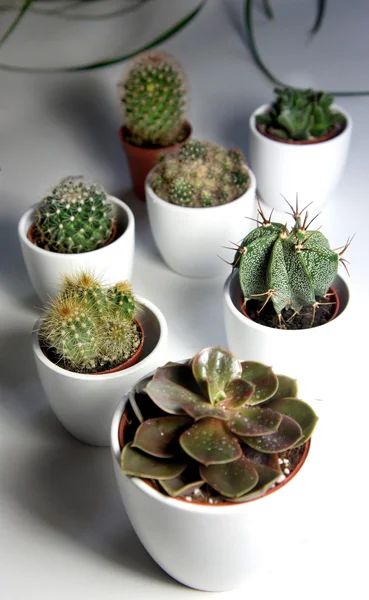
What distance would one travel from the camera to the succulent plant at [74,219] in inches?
56.0

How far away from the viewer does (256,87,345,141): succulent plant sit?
1.75 meters

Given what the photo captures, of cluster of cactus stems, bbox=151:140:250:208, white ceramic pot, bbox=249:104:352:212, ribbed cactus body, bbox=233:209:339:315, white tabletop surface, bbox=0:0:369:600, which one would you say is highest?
ribbed cactus body, bbox=233:209:339:315

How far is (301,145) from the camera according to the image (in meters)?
1.73

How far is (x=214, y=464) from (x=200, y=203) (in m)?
0.76

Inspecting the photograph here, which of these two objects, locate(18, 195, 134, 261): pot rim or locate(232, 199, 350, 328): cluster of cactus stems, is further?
locate(18, 195, 134, 261): pot rim

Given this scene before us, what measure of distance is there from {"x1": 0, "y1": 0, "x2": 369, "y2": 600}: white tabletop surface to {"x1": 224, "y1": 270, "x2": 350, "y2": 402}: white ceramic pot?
2 cm

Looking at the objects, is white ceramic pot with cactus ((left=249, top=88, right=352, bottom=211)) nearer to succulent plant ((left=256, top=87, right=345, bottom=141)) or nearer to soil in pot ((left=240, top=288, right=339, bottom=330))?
succulent plant ((left=256, top=87, right=345, bottom=141))

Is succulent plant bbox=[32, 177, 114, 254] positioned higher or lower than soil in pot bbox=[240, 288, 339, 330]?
higher

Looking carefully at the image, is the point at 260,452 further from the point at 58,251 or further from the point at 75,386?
the point at 58,251

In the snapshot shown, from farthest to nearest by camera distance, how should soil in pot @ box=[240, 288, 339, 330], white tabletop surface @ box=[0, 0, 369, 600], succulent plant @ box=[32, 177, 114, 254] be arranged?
1. succulent plant @ box=[32, 177, 114, 254]
2. soil in pot @ box=[240, 288, 339, 330]
3. white tabletop surface @ box=[0, 0, 369, 600]

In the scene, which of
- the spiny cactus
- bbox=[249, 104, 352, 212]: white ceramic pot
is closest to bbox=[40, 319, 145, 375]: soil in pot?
bbox=[249, 104, 352, 212]: white ceramic pot

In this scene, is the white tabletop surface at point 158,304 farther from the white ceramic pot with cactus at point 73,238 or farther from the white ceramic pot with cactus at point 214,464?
the white ceramic pot with cactus at point 73,238

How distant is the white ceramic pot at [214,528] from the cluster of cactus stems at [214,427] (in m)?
0.02

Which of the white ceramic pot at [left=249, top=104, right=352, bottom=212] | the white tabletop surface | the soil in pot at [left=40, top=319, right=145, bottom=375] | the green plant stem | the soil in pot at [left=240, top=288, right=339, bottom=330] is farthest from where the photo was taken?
the green plant stem
